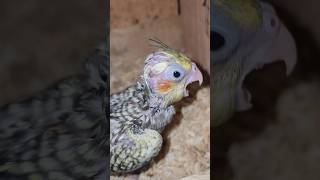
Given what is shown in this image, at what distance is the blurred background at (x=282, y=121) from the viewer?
0.86 metres

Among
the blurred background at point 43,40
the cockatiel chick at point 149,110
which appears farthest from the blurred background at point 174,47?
the blurred background at point 43,40

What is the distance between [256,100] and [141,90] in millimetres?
203

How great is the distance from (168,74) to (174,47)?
143mm

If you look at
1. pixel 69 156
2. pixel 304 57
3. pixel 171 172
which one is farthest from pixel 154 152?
pixel 304 57

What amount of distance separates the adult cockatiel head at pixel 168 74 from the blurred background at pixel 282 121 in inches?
4.1

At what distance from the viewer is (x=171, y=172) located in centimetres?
90

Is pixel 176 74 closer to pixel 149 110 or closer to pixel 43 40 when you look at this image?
pixel 149 110

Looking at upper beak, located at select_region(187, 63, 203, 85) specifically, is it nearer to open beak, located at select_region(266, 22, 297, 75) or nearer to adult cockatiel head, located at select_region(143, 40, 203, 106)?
adult cockatiel head, located at select_region(143, 40, 203, 106)

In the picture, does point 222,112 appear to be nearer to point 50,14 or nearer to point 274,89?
point 274,89

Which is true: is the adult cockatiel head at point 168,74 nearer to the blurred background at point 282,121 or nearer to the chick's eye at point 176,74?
the chick's eye at point 176,74

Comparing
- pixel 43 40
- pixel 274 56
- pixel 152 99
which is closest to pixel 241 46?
pixel 274 56

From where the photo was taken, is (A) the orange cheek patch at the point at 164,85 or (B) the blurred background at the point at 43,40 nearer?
(B) the blurred background at the point at 43,40

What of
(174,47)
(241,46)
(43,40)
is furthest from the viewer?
(174,47)

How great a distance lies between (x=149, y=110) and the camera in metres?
0.90
